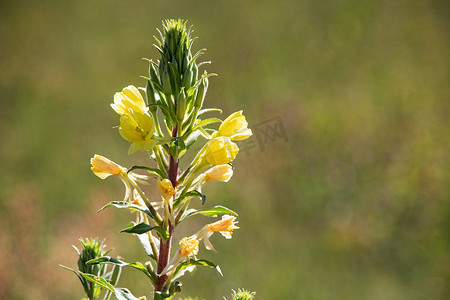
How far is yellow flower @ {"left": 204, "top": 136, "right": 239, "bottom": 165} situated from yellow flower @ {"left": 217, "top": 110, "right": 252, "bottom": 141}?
0.04m

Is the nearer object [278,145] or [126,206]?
[126,206]

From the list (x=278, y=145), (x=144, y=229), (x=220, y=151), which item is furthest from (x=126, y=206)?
(x=278, y=145)

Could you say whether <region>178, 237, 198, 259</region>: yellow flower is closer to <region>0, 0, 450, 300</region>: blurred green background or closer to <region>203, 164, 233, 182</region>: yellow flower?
<region>203, 164, 233, 182</region>: yellow flower

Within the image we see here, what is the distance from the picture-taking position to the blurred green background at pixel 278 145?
7.30 feet

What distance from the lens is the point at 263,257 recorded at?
2301mm

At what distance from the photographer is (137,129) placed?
0.73 metres

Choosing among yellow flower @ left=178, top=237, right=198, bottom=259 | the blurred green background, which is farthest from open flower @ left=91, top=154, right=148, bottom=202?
the blurred green background

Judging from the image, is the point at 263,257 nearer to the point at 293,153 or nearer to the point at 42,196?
the point at 293,153

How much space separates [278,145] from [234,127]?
2.00 meters

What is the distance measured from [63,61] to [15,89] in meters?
0.32

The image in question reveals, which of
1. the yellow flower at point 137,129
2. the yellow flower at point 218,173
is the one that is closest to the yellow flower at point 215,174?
the yellow flower at point 218,173

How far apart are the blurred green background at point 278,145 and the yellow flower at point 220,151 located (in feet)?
4.63

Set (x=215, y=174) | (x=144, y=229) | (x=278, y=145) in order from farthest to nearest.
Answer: (x=278, y=145) < (x=215, y=174) < (x=144, y=229)

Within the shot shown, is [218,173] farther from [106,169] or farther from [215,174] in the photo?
[106,169]
